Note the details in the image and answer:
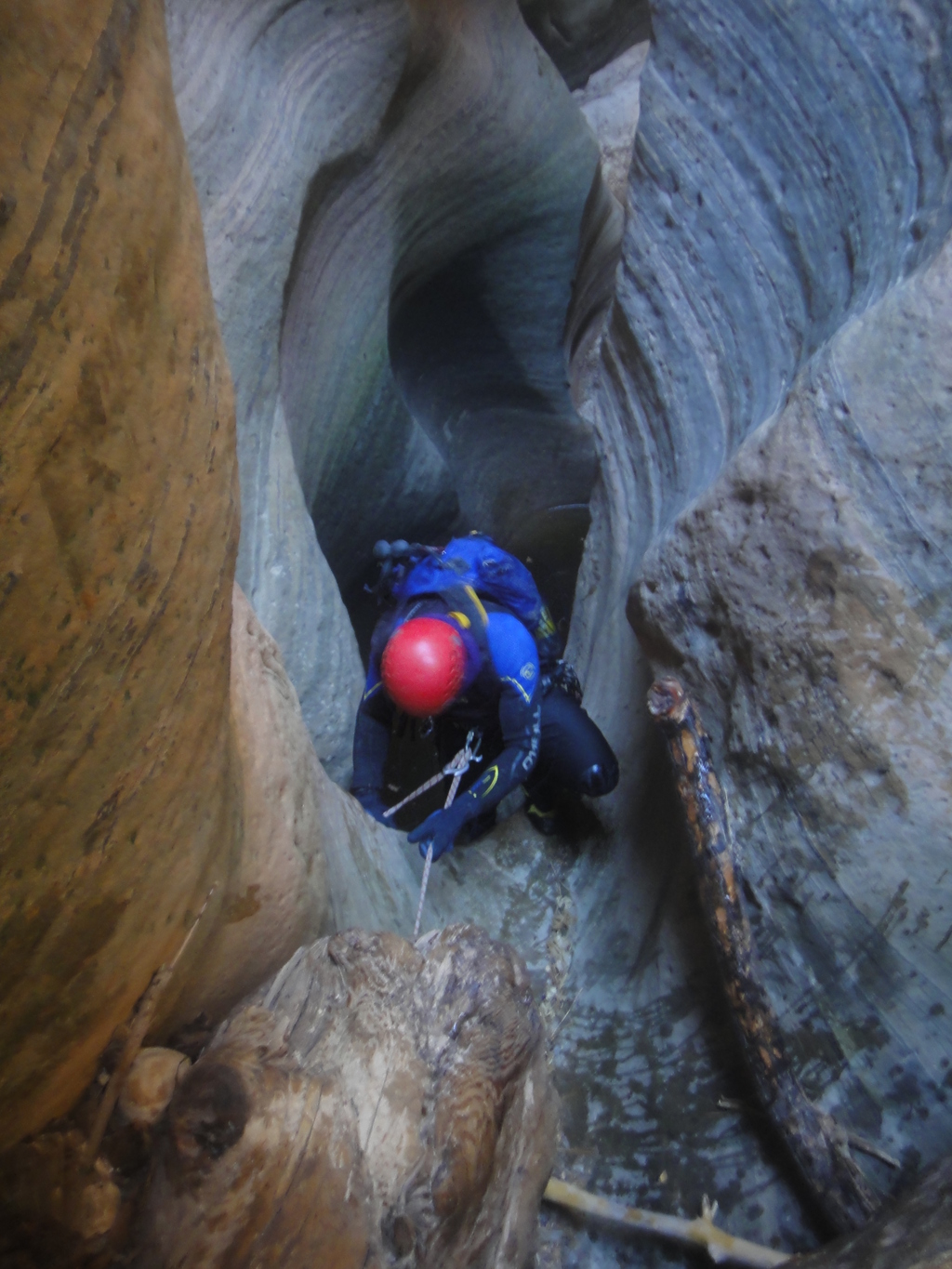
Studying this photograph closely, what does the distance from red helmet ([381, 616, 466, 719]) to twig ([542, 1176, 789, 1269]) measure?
4.94ft

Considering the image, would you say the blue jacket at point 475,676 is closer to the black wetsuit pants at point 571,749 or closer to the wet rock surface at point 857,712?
the black wetsuit pants at point 571,749

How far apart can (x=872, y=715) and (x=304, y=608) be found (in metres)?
1.95

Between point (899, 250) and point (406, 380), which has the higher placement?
point (899, 250)

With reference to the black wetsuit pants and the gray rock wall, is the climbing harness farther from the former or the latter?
the gray rock wall

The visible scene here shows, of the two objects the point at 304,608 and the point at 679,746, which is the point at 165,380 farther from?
the point at 304,608

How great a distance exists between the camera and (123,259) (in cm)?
80

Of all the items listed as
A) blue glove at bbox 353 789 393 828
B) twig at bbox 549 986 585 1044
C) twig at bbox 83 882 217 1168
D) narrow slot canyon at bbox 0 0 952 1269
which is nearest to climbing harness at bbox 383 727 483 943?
blue glove at bbox 353 789 393 828

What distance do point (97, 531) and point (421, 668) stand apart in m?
1.91

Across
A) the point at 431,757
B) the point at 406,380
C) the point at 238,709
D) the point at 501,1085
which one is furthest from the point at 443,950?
the point at 406,380

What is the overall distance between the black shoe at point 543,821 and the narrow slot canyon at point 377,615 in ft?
0.11

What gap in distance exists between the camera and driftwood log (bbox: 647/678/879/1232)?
2.00 meters

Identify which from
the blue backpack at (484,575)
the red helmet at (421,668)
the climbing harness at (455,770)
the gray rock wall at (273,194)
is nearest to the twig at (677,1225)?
the climbing harness at (455,770)

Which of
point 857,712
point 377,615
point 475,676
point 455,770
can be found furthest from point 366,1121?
point 377,615

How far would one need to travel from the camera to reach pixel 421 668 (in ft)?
8.93
